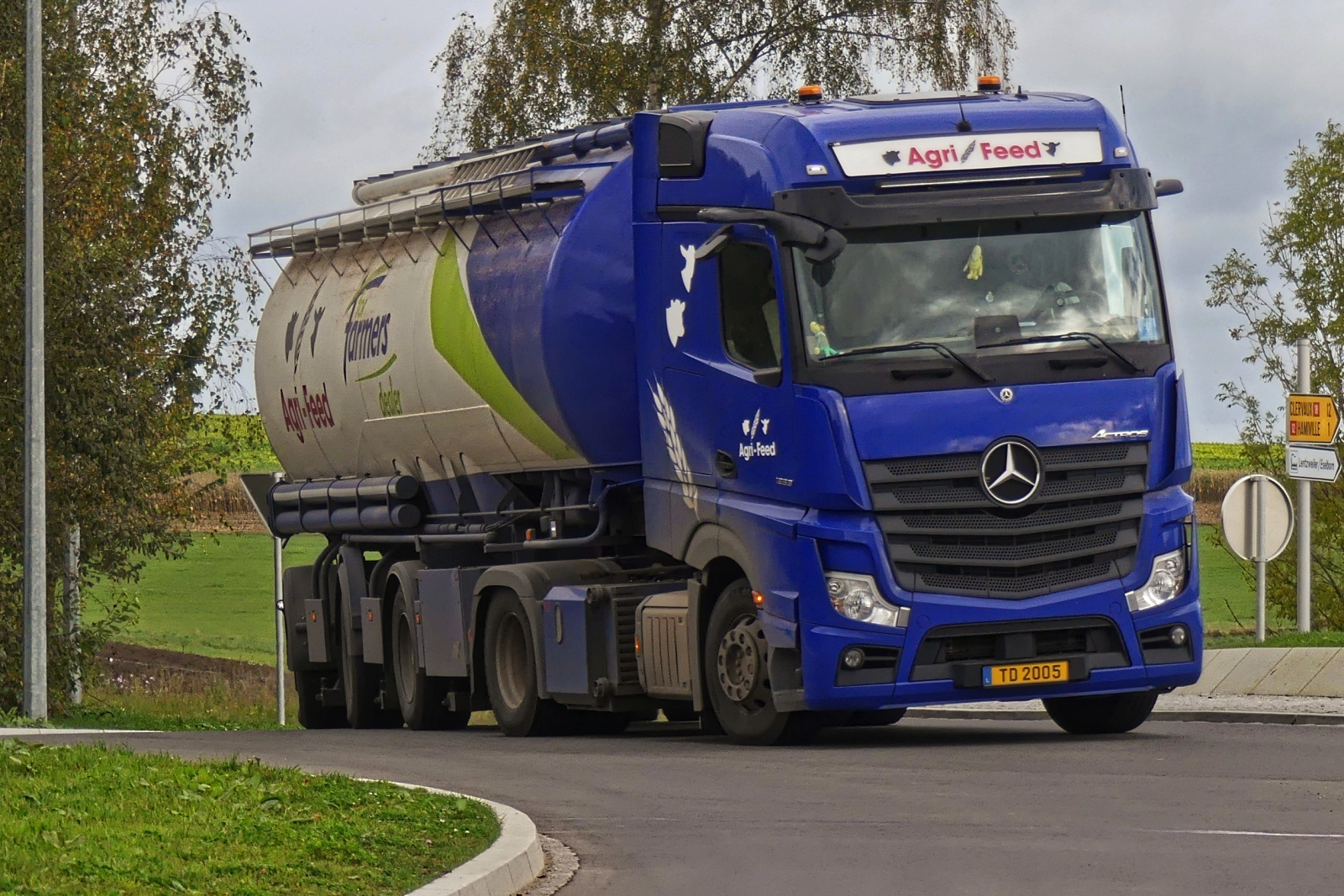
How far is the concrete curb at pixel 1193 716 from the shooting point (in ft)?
59.4

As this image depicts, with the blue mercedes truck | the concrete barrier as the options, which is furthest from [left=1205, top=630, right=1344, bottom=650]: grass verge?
the blue mercedes truck

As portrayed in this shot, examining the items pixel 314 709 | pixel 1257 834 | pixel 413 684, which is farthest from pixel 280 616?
pixel 1257 834

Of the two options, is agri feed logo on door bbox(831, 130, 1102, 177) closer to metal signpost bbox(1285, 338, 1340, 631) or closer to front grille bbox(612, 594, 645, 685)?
front grille bbox(612, 594, 645, 685)

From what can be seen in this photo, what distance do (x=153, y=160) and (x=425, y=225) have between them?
1966 centimetres

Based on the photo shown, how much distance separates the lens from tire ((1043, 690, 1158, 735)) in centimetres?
1678

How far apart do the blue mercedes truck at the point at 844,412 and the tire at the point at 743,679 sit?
0.09ft

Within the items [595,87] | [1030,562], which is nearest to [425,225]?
[1030,562]

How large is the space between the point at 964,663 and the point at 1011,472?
4.00ft

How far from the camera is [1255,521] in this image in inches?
902

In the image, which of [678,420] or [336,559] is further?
[336,559]

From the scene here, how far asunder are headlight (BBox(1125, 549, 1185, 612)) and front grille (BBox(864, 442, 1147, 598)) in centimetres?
26

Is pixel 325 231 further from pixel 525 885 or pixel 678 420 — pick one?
pixel 525 885

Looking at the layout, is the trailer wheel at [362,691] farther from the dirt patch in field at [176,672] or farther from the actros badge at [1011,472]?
the dirt patch in field at [176,672]

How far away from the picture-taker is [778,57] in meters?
36.8
